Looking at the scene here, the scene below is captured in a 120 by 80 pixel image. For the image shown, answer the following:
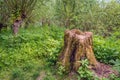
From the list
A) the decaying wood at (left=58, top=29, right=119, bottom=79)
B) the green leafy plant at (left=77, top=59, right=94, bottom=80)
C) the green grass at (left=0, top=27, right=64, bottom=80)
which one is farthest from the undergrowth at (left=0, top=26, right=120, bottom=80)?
the green leafy plant at (left=77, top=59, right=94, bottom=80)

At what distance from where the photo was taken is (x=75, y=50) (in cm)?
563

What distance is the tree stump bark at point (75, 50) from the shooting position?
5.55 meters

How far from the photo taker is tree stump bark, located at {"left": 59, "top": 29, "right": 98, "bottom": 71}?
5555mm

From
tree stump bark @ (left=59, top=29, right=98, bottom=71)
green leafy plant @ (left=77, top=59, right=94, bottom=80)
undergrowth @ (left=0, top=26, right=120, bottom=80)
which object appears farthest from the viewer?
undergrowth @ (left=0, top=26, right=120, bottom=80)

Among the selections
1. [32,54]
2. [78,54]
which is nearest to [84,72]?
[78,54]

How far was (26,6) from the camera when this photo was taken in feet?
27.0

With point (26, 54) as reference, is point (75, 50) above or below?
above

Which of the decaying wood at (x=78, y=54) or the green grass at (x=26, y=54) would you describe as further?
the green grass at (x=26, y=54)

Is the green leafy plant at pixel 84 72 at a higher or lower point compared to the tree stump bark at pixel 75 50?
lower

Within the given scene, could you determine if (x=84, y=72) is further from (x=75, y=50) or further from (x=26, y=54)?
(x=26, y=54)

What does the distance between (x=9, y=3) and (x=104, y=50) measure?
3.63m

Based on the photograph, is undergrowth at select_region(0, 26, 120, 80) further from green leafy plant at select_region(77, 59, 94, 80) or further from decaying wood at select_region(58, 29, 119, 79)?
green leafy plant at select_region(77, 59, 94, 80)

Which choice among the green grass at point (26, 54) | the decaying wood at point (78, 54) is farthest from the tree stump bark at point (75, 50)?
the green grass at point (26, 54)

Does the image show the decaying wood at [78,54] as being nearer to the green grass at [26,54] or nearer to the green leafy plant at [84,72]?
the green leafy plant at [84,72]
